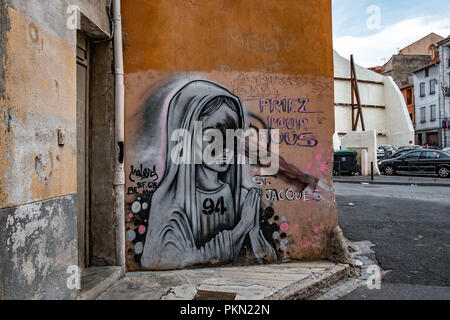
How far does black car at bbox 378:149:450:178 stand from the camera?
1605 centimetres

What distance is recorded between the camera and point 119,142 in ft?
13.1

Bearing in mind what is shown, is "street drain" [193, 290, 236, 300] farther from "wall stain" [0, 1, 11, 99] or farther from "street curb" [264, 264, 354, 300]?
"wall stain" [0, 1, 11, 99]

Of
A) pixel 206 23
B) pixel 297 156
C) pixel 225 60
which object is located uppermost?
pixel 206 23

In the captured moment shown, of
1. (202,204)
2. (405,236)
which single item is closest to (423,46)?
(405,236)

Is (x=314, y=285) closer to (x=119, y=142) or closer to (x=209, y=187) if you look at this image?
(x=209, y=187)

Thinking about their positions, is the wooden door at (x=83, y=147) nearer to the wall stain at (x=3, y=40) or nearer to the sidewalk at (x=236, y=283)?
the sidewalk at (x=236, y=283)

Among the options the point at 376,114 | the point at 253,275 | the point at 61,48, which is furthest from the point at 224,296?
the point at 376,114

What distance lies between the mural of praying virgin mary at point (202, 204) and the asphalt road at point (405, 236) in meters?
1.48

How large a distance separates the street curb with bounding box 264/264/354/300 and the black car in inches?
582

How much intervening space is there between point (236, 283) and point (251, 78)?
8.33ft

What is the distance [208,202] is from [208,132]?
2.95 feet

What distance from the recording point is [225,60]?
169 inches

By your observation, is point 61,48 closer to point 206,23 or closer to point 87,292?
point 206,23

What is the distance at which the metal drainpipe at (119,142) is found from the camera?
395 centimetres
